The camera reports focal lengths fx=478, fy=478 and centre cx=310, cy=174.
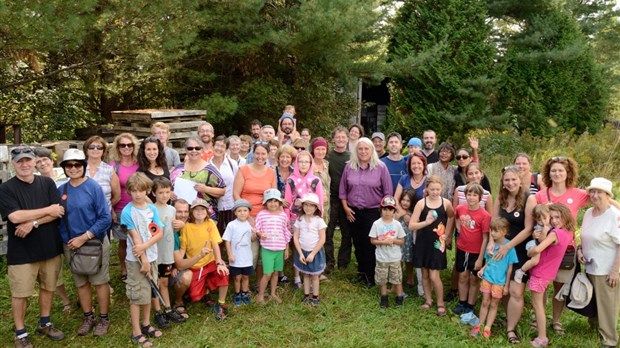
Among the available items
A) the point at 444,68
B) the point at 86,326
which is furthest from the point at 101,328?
the point at 444,68

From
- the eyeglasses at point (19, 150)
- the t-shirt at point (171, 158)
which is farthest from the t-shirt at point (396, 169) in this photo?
the eyeglasses at point (19, 150)

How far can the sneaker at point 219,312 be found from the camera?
5039mm

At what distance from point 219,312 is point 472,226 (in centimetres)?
281

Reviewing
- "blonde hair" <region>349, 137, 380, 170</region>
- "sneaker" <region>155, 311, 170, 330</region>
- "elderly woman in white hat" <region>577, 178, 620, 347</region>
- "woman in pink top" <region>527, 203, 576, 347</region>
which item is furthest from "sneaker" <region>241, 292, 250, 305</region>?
"elderly woman in white hat" <region>577, 178, 620, 347</region>

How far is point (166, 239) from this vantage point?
4770 mm

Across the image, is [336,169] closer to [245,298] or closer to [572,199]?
[245,298]

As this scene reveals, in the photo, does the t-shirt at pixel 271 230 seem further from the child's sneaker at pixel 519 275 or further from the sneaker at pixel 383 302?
the child's sneaker at pixel 519 275

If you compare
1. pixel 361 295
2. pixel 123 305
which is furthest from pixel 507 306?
pixel 123 305

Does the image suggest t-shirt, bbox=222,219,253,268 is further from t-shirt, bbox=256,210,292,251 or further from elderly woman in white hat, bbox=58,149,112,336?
elderly woman in white hat, bbox=58,149,112,336

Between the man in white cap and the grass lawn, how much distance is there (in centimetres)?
65

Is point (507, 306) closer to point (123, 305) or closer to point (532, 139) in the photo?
point (123, 305)

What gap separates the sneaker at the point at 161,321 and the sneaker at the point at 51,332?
88cm

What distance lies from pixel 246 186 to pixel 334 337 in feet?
6.12

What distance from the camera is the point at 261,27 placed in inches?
407
